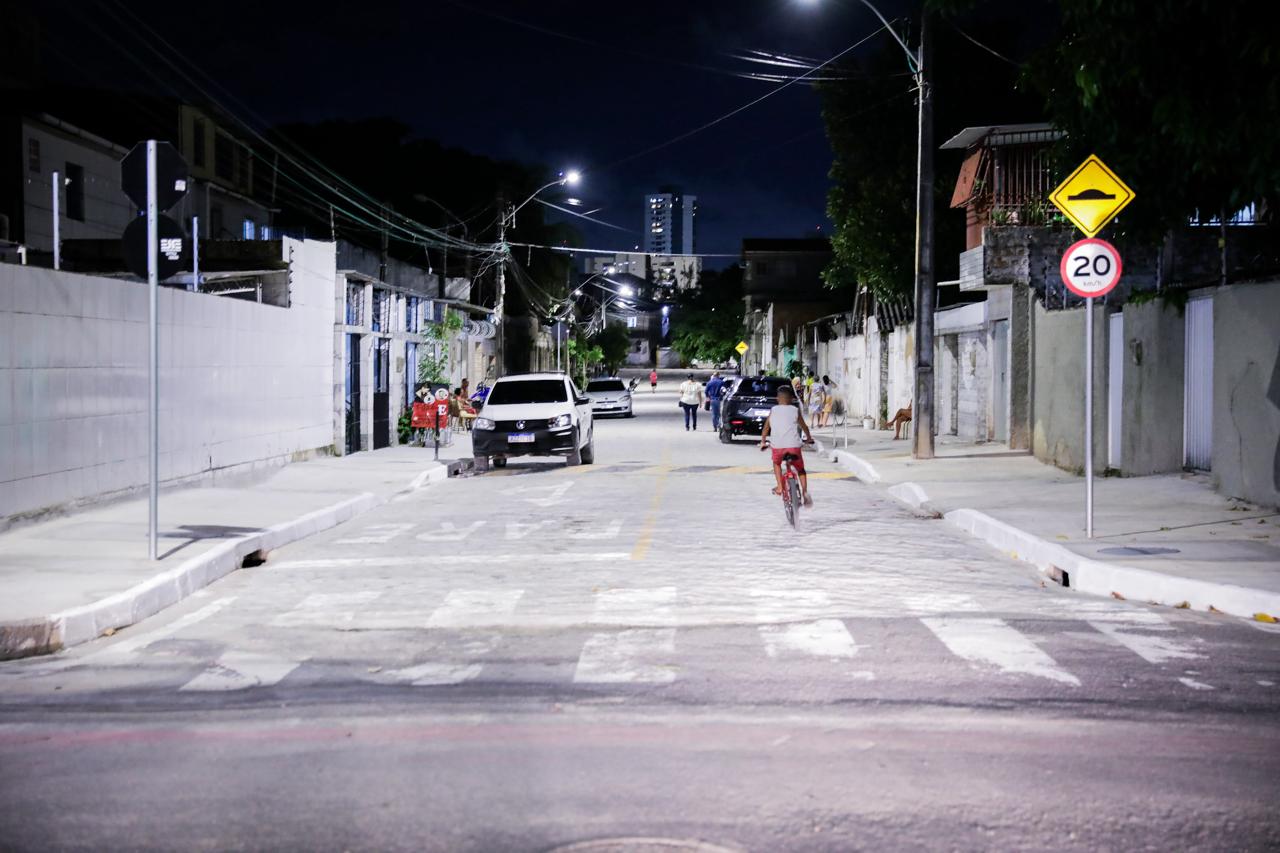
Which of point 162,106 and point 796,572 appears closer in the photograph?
point 796,572

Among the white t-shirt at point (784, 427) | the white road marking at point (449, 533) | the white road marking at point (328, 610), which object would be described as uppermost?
the white t-shirt at point (784, 427)

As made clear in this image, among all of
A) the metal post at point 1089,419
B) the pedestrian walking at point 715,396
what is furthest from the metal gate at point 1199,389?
the pedestrian walking at point 715,396

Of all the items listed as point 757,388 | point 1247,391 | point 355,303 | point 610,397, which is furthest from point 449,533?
point 610,397

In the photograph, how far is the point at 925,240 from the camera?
2445cm

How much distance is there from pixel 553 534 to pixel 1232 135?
7675mm

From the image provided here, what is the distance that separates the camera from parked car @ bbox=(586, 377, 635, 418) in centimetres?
5191

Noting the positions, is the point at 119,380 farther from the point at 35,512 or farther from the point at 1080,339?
the point at 1080,339

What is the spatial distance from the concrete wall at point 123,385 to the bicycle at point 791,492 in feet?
26.0

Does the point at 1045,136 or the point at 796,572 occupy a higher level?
the point at 1045,136

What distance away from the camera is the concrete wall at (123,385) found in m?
14.2

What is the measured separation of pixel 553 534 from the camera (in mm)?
14797

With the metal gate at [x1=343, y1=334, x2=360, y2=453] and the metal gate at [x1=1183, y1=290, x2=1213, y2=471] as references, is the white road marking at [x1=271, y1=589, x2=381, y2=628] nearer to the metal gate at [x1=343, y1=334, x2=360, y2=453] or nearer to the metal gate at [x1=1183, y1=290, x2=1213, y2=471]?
the metal gate at [x1=1183, y1=290, x2=1213, y2=471]

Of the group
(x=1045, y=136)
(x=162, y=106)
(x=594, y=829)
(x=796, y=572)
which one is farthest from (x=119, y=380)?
(x=162, y=106)

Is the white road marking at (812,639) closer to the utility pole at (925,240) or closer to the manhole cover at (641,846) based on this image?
the manhole cover at (641,846)
